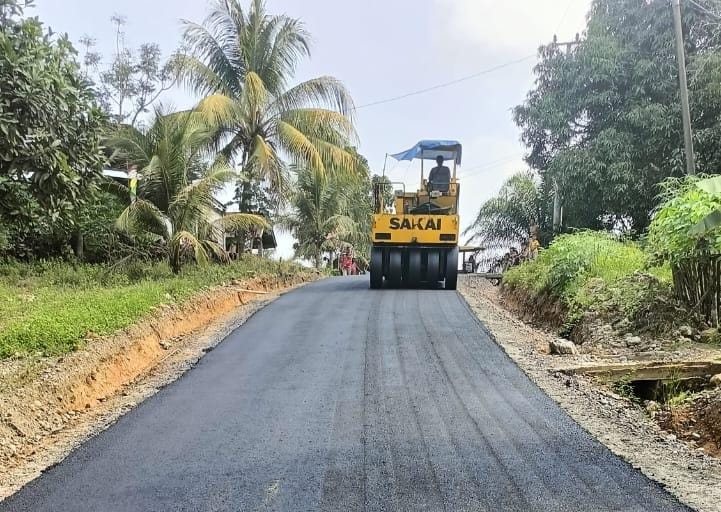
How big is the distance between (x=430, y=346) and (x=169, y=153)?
818 centimetres

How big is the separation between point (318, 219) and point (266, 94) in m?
9.96

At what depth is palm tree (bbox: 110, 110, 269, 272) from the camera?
13.5 metres

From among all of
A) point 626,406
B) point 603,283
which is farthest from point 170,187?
point 626,406

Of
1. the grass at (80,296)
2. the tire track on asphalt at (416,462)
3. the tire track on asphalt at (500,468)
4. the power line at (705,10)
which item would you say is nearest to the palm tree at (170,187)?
the grass at (80,296)

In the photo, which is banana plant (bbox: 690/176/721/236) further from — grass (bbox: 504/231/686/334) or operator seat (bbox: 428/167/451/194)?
operator seat (bbox: 428/167/451/194)

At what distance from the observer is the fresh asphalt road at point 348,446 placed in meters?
3.84

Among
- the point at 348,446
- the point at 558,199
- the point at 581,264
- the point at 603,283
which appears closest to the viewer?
the point at 348,446

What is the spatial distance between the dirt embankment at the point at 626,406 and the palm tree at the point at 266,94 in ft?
31.0

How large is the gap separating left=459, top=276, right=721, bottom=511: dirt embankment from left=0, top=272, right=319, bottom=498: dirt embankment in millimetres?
3959

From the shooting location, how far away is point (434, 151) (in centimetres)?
1576

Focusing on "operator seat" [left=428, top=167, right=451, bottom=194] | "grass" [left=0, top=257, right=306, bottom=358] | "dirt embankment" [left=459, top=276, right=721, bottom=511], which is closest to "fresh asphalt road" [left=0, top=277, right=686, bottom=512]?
"dirt embankment" [left=459, top=276, right=721, bottom=511]

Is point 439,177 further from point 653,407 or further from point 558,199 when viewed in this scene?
point 653,407

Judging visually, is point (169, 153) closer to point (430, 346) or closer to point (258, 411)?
point (430, 346)

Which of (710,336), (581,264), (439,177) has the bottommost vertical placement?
(710,336)
